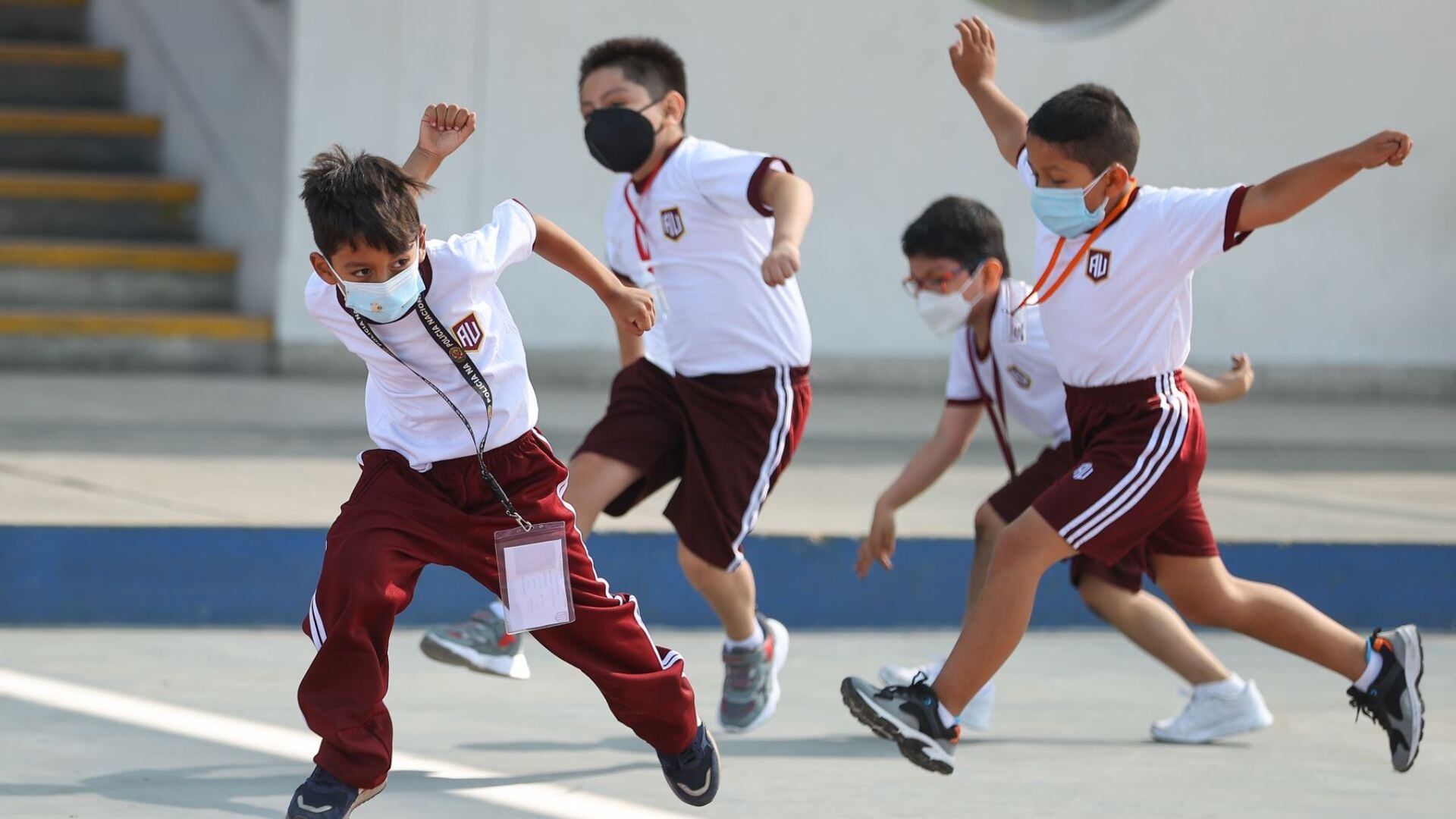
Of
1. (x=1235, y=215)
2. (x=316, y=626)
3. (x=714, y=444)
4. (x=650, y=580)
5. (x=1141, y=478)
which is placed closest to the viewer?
(x=316, y=626)

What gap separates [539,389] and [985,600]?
632cm

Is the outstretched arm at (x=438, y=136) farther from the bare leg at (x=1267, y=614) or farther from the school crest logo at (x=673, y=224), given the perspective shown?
the bare leg at (x=1267, y=614)

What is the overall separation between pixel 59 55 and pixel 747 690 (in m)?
8.46

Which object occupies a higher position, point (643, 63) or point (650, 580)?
point (643, 63)

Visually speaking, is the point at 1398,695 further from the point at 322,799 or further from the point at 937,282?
the point at 322,799

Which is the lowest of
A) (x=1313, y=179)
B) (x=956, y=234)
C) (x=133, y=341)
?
(x=133, y=341)

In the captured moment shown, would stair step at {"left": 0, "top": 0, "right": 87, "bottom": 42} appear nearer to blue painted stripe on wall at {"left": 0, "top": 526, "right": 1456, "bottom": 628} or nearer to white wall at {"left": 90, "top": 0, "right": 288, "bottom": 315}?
white wall at {"left": 90, "top": 0, "right": 288, "bottom": 315}

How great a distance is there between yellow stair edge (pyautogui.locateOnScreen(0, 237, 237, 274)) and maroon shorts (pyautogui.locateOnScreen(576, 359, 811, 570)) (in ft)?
20.7

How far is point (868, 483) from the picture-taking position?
7.21 m

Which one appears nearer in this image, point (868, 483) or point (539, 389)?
point (868, 483)

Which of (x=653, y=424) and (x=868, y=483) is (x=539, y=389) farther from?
(x=653, y=424)

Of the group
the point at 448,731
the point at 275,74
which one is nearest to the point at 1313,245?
the point at 275,74

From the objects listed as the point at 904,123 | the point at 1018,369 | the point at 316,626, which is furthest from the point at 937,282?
the point at 904,123

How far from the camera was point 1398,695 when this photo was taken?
403 cm
